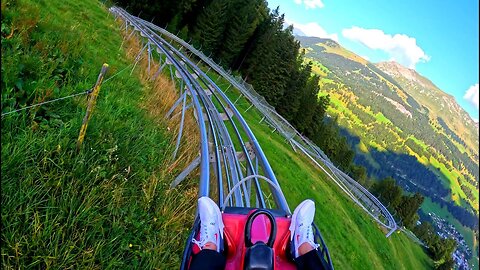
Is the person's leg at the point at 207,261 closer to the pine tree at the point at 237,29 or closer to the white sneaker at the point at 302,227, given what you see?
the white sneaker at the point at 302,227

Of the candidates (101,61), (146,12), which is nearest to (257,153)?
(101,61)

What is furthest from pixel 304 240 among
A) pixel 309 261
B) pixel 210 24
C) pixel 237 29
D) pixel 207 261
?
pixel 237 29

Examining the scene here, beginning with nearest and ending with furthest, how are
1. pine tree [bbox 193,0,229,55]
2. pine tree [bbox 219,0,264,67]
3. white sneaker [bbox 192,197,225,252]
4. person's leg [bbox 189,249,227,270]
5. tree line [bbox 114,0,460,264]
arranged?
person's leg [bbox 189,249,227,270]
white sneaker [bbox 192,197,225,252]
tree line [bbox 114,0,460,264]
pine tree [bbox 193,0,229,55]
pine tree [bbox 219,0,264,67]

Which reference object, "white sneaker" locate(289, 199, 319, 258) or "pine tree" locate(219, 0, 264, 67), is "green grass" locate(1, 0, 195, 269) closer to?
"white sneaker" locate(289, 199, 319, 258)

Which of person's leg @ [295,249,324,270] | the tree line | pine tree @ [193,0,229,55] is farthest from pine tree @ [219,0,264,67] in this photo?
person's leg @ [295,249,324,270]

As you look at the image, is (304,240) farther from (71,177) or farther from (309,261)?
(71,177)
